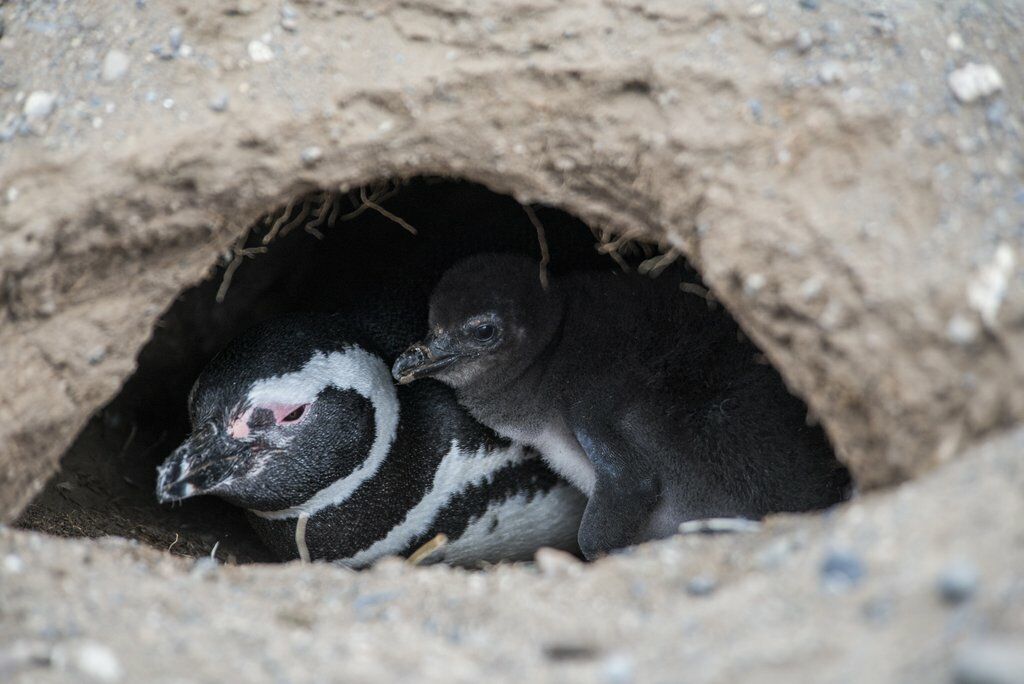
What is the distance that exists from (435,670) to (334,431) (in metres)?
1.62

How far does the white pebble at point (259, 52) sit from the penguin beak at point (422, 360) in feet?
3.50

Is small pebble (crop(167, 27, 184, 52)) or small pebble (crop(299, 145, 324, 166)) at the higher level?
small pebble (crop(167, 27, 184, 52))

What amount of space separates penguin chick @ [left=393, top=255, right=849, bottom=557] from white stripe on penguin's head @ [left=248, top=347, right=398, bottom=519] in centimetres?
20

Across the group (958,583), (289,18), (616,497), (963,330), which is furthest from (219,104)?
(958,583)

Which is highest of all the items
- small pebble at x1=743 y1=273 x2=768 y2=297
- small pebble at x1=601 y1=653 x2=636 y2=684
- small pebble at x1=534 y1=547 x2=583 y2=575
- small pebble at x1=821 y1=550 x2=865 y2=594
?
small pebble at x1=743 y1=273 x2=768 y2=297

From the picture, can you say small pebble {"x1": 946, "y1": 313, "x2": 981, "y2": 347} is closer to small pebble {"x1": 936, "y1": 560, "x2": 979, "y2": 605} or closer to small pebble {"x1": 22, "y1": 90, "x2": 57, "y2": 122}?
small pebble {"x1": 936, "y1": 560, "x2": 979, "y2": 605}

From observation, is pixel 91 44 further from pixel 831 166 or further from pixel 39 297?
pixel 831 166

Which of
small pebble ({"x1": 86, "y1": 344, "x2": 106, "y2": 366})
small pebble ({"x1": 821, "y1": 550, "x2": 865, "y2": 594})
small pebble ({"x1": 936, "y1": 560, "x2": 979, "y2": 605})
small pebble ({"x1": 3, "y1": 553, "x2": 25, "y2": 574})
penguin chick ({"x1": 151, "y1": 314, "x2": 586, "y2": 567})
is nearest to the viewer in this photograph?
small pebble ({"x1": 936, "y1": 560, "x2": 979, "y2": 605})

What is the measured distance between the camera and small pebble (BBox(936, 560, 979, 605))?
1302 mm

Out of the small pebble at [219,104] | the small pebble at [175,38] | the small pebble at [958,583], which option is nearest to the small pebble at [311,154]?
the small pebble at [219,104]

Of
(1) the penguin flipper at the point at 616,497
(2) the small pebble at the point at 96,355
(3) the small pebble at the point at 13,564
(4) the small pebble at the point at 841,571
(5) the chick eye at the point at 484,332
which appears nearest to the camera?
(4) the small pebble at the point at 841,571

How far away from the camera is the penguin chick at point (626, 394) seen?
8.55 ft

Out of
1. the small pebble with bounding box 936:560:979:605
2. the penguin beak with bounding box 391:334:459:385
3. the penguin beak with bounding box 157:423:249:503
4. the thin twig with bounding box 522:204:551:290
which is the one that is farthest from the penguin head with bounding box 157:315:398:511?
the small pebble with bounding box 936:560:979:605

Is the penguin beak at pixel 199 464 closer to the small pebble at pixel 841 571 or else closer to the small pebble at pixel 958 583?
the small pebble at pixel 841 571
